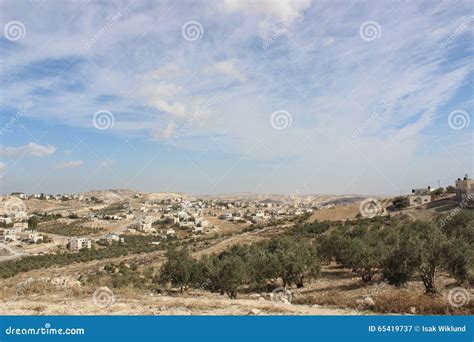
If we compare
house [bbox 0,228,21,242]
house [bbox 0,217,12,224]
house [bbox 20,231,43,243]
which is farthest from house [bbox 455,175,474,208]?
house [bbox 0,217,12,224]

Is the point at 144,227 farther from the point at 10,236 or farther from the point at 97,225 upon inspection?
the point at 10,236

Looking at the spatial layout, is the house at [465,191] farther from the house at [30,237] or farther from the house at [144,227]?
the house at [30,237]

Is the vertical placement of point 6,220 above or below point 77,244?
above

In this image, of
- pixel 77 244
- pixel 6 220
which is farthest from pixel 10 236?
pixel 6 220

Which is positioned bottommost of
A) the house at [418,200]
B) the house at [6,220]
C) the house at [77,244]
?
the house at [77,244]

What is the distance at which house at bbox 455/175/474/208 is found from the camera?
56.2 metres

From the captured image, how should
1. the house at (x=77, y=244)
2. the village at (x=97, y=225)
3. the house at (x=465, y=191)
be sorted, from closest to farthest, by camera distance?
the house at (x=465, y=191), the village at (x=97, y=225), the house at (x=77, y=244)

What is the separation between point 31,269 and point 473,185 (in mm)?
69759


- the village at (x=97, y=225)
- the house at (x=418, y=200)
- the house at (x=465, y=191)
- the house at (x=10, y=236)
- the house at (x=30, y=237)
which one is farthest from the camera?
the house at (x=10, y=236)

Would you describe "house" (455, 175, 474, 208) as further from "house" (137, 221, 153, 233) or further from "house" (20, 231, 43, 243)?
"house" (20, 231, 43, 243)

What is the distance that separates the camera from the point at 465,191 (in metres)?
61.1

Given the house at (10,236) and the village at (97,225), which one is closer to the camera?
the village at (97,225)

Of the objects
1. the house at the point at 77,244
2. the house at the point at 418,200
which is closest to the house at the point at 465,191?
the house at the point at 418,200

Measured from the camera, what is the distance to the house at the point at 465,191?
184 feet
